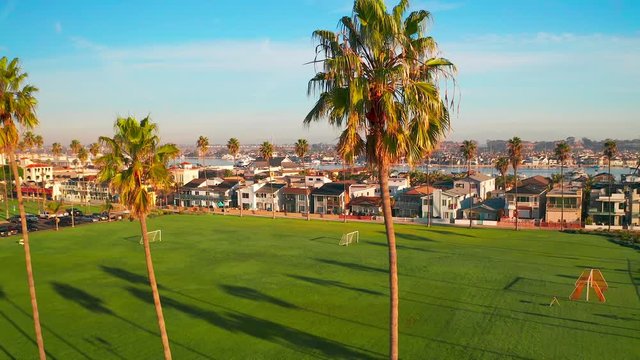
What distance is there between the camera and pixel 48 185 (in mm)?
118875

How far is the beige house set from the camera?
69.8 m

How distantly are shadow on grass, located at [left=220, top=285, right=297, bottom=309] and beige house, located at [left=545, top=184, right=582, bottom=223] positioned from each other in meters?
54.0

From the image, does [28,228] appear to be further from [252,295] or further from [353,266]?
[353,266]

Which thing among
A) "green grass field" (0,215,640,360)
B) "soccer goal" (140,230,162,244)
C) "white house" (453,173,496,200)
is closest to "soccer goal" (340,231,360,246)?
"green grass field" (0,215,640,360)

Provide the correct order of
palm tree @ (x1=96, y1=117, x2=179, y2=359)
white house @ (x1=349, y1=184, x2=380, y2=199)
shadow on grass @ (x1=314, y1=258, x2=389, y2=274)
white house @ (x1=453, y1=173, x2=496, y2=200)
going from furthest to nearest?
white house @ (x1=453, y1=173, x2=496, y2=200), white house @ (x1=349, y1=184, x2=380, y2=199), shadow on grass @ (x1=314, y1=258, x2=389, y2=274), palm tree @ (x1=96, y1=117, x2=179, y2=359)

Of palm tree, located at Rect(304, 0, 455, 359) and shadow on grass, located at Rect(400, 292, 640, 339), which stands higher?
palm tree, located at Rect(304, 0, 455, 359)

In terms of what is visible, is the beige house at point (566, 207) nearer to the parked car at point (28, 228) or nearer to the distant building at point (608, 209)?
the distant building at point (608, 209)

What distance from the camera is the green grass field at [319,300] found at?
23.8 metres

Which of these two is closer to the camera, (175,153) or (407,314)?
(175,153)

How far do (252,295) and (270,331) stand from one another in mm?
7523

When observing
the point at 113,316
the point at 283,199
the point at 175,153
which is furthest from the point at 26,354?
the point at 283,199

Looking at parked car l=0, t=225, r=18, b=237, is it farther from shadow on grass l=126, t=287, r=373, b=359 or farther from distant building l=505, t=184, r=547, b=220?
distant building l=505, t=184, r=547, b=220

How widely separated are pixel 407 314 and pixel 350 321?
3703 millimetres

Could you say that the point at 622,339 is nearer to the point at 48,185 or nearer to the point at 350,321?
the point at 350,321
